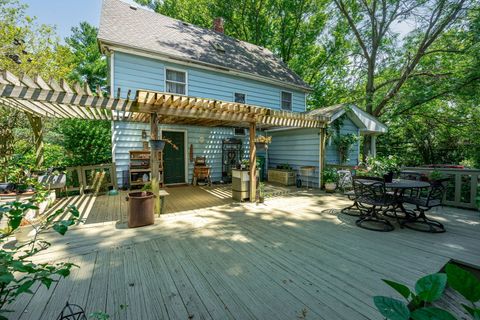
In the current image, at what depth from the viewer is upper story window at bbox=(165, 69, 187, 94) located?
7811mm

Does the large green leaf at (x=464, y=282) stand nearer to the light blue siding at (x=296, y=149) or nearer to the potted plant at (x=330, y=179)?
the potted plant at (x=330, y=179)

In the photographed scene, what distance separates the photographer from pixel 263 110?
19.3ft

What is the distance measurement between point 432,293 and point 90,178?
8.28 metres

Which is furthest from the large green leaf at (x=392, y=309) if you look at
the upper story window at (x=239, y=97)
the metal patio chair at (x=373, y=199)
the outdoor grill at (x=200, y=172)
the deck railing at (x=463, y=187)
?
the upper story window at (x=239, y=97)

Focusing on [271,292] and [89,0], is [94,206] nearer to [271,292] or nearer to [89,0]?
[271,292]

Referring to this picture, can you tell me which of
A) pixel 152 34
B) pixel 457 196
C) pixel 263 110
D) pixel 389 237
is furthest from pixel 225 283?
pixel 152 34

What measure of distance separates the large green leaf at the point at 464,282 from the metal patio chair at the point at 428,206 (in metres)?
4.12

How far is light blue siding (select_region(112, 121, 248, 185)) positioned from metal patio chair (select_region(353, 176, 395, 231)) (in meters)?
6.00

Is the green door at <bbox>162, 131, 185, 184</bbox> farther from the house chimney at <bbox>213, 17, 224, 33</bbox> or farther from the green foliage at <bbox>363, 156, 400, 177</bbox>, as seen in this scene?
the house chimney at <bbox>213, 17, 224, 33</bbox>

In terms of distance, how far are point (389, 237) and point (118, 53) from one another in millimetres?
8654

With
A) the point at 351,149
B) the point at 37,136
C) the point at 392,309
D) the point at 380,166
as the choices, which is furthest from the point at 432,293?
the point at 351,149

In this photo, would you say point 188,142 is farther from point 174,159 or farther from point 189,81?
point 189,81

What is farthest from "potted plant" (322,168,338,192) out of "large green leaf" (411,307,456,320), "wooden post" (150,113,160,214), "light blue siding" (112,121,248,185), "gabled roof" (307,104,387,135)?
"large green leaf" (411,307,456,320)

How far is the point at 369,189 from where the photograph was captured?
4.34 metres
